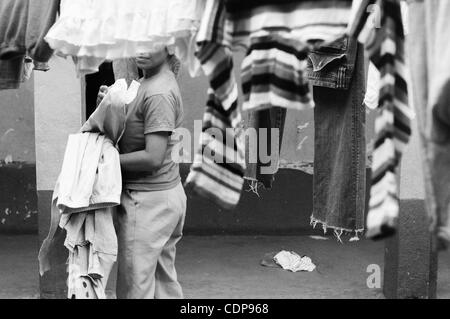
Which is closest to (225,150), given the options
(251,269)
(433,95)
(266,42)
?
(266,42)

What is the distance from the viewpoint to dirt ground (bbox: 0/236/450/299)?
5.36 m

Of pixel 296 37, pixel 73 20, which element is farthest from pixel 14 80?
pixel 296 37

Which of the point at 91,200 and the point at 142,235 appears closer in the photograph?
the point at 91,200

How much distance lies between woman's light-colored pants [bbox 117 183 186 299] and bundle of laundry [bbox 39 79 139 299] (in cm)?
12

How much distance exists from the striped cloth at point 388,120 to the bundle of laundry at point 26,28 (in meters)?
1.20

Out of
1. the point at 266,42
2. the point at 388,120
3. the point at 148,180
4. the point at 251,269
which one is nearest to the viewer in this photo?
the point at 388,120

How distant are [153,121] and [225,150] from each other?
4.50ft

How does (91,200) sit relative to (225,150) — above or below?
below

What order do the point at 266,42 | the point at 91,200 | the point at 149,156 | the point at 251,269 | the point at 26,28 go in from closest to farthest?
the point at 266,42 < the point at 26,28 < the point at 91,200 < the point at 149,156 < the point at 251,269

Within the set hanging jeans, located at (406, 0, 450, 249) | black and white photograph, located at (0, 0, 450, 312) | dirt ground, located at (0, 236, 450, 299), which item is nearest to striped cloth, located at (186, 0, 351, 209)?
black and white photograph, located at (0, 0, 450, 312)

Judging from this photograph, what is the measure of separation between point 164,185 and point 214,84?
1622 mm

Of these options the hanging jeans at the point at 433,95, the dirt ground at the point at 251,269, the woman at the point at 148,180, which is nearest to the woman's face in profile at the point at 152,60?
the woman at the point at 148,180

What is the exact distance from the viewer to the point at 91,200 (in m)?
3.18

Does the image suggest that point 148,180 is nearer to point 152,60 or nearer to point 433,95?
point 152,60
